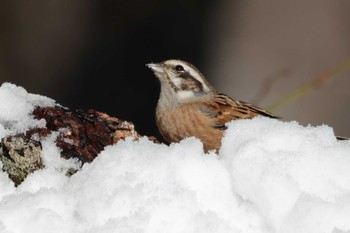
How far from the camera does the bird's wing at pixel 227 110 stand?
497cm

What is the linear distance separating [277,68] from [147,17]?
6.87 feet

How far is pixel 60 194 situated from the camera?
2.52 metres

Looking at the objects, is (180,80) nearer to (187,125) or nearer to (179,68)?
(179,68)

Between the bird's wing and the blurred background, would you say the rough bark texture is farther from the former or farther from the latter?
the blurred background

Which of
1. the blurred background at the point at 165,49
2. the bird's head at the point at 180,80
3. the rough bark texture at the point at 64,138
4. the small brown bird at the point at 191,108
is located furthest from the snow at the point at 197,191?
the blurred background at the point at 165,49

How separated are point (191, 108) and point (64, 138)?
6.48 ft

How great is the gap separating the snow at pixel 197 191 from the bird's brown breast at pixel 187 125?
77.3 inches

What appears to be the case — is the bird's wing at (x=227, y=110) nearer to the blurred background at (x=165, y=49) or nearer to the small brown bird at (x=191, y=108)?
the small brown bird at (x=191, y=108)

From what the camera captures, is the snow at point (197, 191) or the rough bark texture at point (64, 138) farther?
the rough bark texture at point (64, 138)

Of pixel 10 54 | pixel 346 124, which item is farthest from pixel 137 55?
pixel 346 124

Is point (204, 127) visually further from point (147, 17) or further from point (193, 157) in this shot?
point (147, 17)

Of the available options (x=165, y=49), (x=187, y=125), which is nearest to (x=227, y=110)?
(x=187, y=125)

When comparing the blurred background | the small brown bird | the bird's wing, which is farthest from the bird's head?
the blurred background

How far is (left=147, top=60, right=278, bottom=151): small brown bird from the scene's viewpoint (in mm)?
4770
